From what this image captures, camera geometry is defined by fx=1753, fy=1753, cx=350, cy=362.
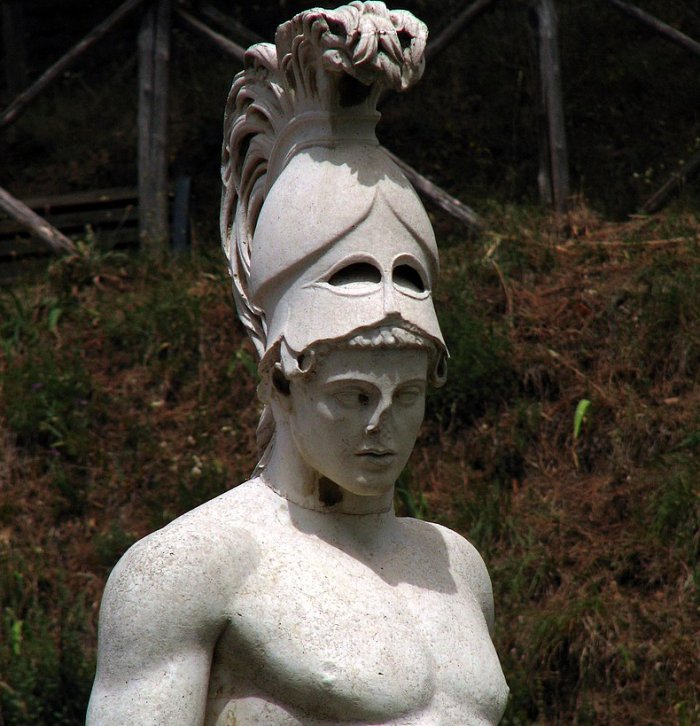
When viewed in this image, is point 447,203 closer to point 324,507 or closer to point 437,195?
point 437,195

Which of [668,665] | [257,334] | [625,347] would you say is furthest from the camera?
[625,347]

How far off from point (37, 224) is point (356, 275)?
581 centimetres

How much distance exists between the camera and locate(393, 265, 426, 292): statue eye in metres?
3.76

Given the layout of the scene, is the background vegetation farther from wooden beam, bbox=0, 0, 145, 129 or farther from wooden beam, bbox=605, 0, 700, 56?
wooden beam, bbox=0, 0, 145, 129

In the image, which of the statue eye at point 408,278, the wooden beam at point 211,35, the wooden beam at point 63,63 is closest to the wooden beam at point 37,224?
the wooden beam at point 63,63

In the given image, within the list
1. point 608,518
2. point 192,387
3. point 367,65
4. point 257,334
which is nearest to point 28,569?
point 192,387

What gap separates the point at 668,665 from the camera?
252 inches

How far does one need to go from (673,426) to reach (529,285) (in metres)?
1.24

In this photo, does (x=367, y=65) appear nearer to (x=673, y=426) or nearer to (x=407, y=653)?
(x=407, y=653)

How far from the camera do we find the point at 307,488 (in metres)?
3.82

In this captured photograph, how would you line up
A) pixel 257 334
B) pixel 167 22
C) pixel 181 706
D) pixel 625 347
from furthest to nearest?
pixel 167 22 → pixel 625 347 → pixel 257 334 → pixel 181 706

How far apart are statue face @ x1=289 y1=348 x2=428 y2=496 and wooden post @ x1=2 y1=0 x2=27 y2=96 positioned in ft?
28.1

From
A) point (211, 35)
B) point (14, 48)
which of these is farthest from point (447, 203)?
point (14, 48)

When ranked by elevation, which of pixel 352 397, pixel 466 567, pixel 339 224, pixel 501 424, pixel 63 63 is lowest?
pixel 501 424
